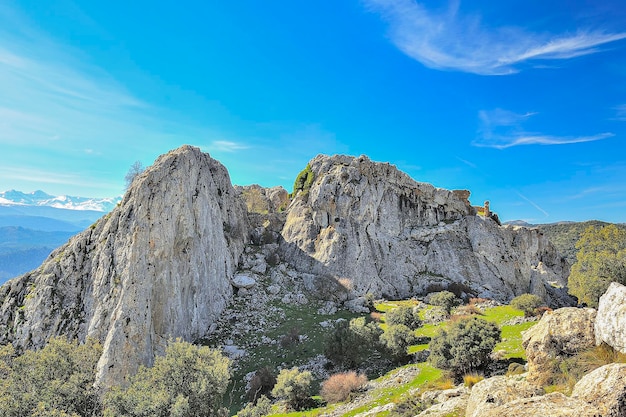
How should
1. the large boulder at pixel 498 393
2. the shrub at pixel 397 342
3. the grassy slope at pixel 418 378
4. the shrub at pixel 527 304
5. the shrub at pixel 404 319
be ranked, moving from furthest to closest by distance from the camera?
the shrub at pixel 404 319
the shrub at pixel 527 304
the shrub at pixel 397 342
the grassy slope at pixel 418 378
the large boulder at pixel 498 393

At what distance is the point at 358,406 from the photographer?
73.3ft

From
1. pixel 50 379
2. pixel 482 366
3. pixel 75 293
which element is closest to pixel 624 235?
pixel 482 366

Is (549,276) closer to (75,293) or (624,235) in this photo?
(624,235)

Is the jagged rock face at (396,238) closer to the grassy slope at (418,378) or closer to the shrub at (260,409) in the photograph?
the grassy slope at (418,378)

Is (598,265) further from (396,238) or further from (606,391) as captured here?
(606,391)

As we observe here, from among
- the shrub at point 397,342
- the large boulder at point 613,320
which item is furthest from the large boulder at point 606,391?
the shrub at point 397,342

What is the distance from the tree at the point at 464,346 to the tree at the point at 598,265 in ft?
71.2

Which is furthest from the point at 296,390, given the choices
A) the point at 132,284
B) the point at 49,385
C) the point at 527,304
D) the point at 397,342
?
the point at 527,304

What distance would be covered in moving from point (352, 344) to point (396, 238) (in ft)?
119

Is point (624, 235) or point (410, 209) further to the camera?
point (410, 209)

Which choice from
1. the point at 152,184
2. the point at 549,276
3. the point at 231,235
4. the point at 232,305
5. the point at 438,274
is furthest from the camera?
the point at 549,276

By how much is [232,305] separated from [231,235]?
43.1 feet

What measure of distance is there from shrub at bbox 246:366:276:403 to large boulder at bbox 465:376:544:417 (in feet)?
76.9

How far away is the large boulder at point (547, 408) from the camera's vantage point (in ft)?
23.6
